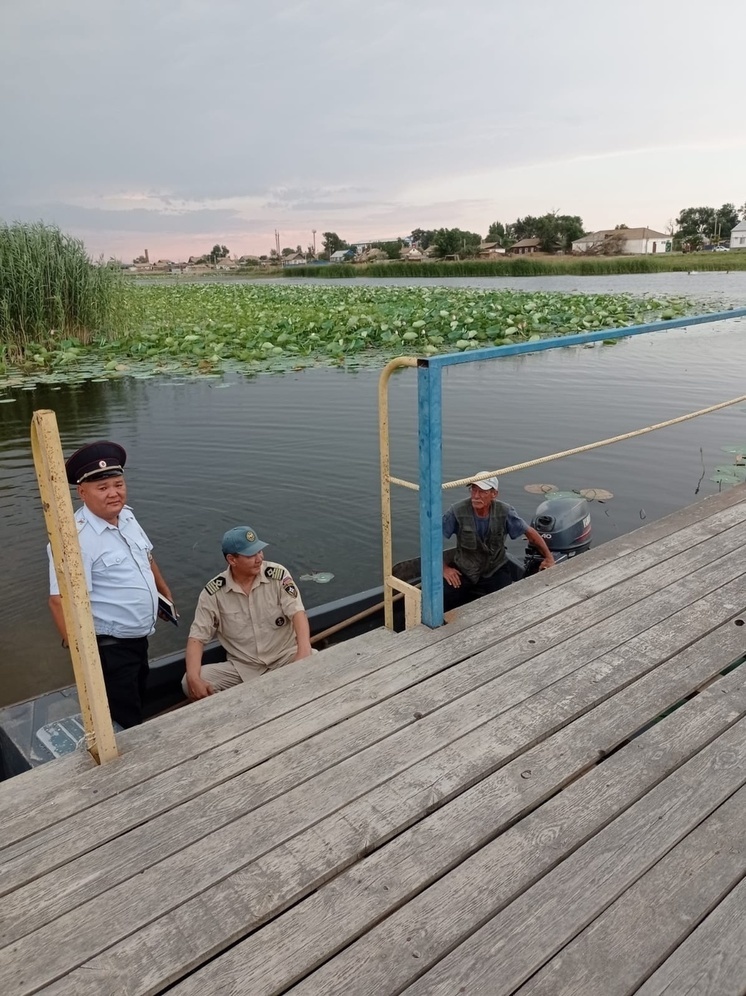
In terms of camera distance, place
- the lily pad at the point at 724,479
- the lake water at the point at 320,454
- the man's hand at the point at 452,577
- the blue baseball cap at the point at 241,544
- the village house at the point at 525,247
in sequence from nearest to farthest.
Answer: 1. the blue baseball cap at the point at 241,544
2. the man's hand at the point at 452,577
3. the lake water at the point at 320,454
4. the lily pad at the point at 724,479
5. the village house at the point at 525,247

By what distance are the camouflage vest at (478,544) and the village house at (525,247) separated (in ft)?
284

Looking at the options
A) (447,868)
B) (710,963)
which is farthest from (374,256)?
(710,963)

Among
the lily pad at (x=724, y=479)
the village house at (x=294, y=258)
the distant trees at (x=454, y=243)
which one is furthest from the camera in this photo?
the village house at (x=294, y=258)

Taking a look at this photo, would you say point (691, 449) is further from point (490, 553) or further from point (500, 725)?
point (500, 725)

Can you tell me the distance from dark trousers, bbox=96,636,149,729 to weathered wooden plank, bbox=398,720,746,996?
69.3 inches

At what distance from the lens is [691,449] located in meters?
8.56

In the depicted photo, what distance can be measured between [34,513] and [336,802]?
19.8 ft

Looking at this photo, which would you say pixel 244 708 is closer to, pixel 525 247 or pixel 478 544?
pixel 478 544

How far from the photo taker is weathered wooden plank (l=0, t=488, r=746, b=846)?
79.8 inches

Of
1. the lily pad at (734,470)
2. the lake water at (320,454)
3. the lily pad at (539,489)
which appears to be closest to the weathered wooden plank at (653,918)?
the lake water at (320,454)

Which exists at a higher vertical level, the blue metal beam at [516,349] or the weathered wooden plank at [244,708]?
the blue metal beam at [516,349]

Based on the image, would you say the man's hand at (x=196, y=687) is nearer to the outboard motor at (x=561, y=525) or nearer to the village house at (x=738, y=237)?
the outboard motor at (x=561, y=525)

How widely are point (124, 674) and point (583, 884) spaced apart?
2.02 meters

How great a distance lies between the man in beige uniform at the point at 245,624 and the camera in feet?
10.5
